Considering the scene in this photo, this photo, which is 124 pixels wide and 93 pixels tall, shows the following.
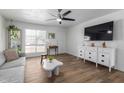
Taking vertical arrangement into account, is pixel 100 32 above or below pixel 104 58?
above

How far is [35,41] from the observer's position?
595cm

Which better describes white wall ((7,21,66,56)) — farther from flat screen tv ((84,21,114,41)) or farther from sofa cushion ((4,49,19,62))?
flat screen tv ((84,21,114,41))

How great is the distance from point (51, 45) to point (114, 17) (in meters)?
4.38

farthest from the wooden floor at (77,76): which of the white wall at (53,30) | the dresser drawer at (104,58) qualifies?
the white wall at (53,30)

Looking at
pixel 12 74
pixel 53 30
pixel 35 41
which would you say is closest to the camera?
pixel 12 74

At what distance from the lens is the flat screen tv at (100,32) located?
3482 millimetres

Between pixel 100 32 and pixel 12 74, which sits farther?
pixel 100 32

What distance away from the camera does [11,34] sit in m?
4.64

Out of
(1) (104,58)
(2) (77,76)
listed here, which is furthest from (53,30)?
(2) (77,76)

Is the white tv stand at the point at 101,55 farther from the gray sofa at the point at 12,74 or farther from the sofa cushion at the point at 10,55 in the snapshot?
the sofa cushion at the point at 10,55

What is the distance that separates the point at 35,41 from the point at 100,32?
423cm

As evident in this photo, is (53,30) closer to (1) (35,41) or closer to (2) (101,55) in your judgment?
(1) (35,41)

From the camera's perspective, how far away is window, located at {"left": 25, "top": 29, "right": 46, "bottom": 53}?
566 centimetres
